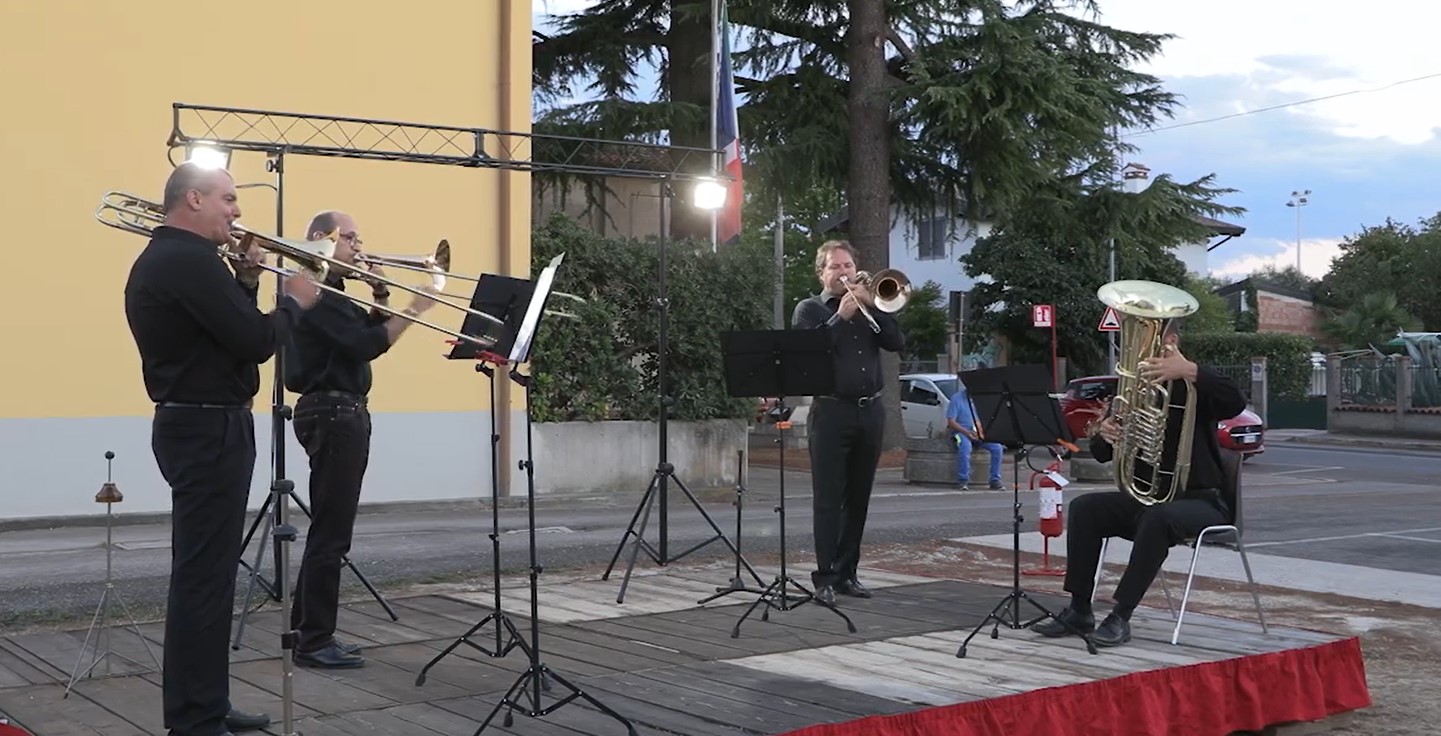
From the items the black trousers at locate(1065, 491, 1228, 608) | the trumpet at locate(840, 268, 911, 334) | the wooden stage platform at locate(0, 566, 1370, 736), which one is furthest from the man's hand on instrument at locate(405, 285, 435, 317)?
the black trousers at locate(1065, 491, 1228, 608)

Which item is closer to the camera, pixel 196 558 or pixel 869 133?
pixel 196 558

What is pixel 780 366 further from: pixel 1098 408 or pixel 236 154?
pixel 1098 408

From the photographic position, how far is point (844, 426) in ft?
27.2

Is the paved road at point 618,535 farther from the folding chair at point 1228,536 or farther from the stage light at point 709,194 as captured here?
the folding chair at point 1228,536

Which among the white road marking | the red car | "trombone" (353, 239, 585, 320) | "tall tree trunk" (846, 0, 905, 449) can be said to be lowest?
the white road marking

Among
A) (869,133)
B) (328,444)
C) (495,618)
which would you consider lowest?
(495,618)

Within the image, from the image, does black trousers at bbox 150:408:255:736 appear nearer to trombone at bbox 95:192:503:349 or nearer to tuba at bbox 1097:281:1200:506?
trombone at bbox 95:192:503:349

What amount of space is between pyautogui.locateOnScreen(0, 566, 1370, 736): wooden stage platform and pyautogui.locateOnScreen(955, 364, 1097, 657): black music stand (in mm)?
204

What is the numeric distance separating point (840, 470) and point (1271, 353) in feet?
113

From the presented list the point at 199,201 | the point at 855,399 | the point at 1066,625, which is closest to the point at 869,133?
the point at 855,399

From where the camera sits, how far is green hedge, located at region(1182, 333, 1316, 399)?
A: 39.1m

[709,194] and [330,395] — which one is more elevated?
[709,194]

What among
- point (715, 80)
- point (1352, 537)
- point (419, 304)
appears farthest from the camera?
point (715, 80)

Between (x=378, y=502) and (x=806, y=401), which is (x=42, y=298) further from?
(x=806, y=401)
